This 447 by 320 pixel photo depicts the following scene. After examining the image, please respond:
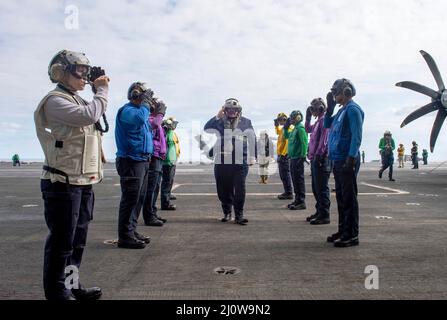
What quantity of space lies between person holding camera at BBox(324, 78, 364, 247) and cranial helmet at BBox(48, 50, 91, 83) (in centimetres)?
387

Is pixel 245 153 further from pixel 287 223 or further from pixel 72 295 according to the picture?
pixel 72 295

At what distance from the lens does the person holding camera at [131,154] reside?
586 cm

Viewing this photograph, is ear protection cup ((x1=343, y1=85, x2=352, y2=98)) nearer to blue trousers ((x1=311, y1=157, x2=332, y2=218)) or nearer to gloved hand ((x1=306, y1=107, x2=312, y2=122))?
blue trousers ((x1=311, y1=157, x2=332, y2=218))

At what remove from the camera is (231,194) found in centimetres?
841

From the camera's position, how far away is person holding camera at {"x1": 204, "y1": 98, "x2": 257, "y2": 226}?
8031 mm

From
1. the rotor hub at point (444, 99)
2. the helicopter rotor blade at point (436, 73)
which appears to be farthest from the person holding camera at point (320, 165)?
the helicopter rotor blade at point (436, 73)

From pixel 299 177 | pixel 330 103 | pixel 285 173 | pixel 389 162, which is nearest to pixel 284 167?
pixel 285 173

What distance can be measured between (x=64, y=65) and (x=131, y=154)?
2432 mm

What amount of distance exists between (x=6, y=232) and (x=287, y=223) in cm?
516

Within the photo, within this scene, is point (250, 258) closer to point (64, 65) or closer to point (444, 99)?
point (64, 65)

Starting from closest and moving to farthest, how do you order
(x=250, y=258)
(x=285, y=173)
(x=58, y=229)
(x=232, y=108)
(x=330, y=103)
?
1. (x=58, y=229)
2. (x=250, y=258)
3. (x=330, y=103)
4. (x=232, y=108)
5. (x=285, y=173)

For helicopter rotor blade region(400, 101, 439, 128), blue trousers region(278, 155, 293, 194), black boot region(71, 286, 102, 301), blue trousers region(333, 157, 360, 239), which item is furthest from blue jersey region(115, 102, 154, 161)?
helicopter rotor blade region(400, 101, 439, 128)

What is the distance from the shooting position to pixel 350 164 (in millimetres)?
5809

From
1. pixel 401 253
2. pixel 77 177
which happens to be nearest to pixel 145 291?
pixel 77 177
